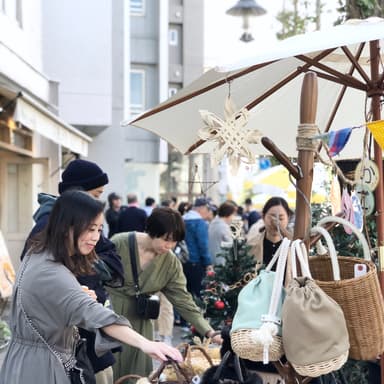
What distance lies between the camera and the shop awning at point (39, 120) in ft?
24.7

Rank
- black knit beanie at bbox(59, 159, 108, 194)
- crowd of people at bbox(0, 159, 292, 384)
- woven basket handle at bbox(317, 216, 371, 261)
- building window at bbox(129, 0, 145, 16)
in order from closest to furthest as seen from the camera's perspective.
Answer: crowd of people at bbox(0, 159, 292, 384), woven basket handle at bbox(317, 216, 371, 261), black knit beanie at bbox(59, 159, 108, 194), building window at bbox(129, 0, 145, 16)

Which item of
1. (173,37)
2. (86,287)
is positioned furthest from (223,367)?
(173,37)

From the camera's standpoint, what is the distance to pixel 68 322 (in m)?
2.38

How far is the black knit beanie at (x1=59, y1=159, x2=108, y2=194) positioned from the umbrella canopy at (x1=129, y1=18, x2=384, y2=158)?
2.11 ft

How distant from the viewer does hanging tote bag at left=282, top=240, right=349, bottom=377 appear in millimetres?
2266

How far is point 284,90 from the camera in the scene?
14.4ft

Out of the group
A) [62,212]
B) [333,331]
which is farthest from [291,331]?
[62,212]

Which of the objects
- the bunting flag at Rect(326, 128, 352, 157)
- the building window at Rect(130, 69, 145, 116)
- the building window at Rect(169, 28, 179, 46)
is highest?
the building window at Rect(169, 28, 179, 46)

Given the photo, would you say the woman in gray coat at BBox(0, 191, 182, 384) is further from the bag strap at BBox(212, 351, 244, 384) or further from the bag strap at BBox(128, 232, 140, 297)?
the bag strap at BBox(128, 232, 140, 297)

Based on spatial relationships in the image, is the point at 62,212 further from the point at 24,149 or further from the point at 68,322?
the point at 24,149

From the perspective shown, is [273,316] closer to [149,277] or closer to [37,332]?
[37,332]

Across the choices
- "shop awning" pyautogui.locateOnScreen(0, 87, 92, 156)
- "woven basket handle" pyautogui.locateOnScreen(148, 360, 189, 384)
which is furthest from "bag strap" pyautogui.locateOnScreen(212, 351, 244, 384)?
"shop awning" pyautogui.locateOnScreen(0, 87, 92, 156)

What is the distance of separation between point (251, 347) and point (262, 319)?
0.37ft

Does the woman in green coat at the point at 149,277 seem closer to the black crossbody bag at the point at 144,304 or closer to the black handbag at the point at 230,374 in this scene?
the black crossbody bag at the point at 144,304
